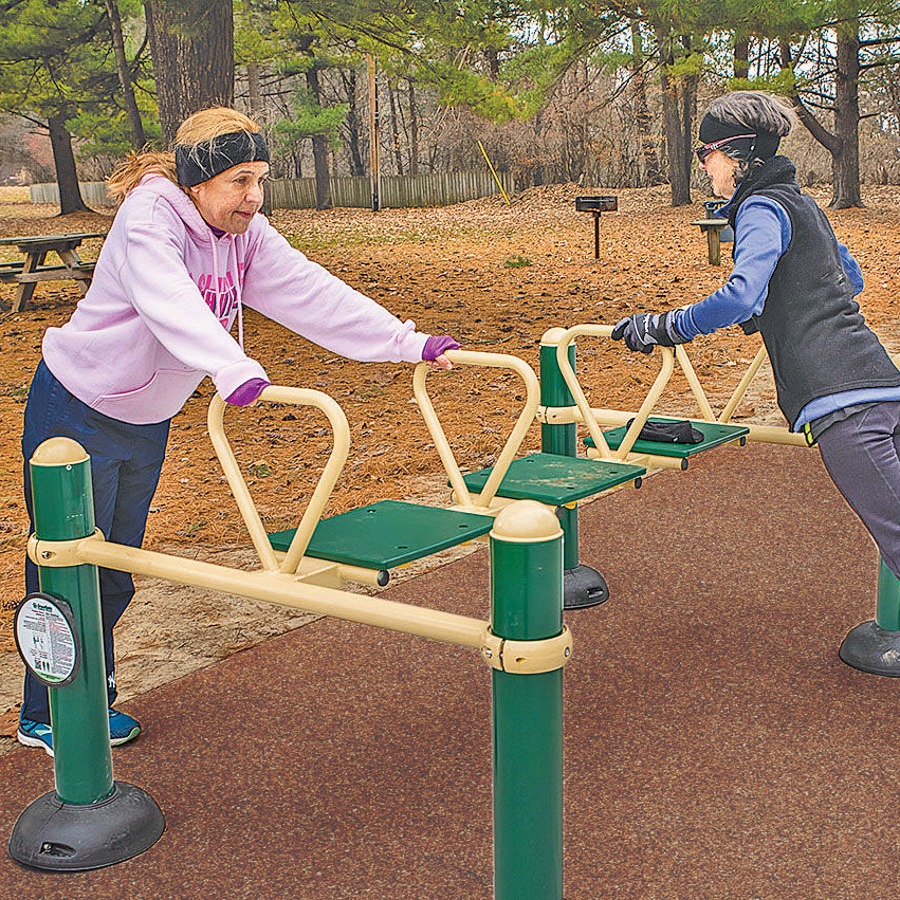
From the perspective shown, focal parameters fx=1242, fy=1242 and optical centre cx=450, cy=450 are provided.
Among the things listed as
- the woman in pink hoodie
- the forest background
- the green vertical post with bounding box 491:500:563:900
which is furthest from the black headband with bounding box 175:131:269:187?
the forest background

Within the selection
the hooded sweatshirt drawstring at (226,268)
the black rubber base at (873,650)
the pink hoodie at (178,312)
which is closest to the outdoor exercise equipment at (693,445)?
the black rubber base at (873,650)

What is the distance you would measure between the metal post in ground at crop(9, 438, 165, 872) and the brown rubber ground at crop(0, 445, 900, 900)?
0.06m

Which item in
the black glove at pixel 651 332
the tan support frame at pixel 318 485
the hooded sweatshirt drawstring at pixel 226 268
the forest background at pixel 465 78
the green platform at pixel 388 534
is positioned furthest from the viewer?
the forest background at pixel 465 78

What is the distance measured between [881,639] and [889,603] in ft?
0.38

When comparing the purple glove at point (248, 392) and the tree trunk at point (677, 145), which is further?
the tree trunk at point (677, 145)

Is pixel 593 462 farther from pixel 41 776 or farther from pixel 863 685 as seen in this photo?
pixel 41 776

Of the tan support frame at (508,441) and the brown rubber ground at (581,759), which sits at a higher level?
the tan support frame at (508,441)

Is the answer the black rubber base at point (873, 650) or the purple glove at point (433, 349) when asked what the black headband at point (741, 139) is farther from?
the black rubber base at point (873, 650)

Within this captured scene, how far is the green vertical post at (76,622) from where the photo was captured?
2.68 meters

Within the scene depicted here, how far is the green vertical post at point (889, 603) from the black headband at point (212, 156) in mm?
2266

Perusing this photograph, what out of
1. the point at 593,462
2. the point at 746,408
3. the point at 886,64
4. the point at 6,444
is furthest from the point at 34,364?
the point at 886,64

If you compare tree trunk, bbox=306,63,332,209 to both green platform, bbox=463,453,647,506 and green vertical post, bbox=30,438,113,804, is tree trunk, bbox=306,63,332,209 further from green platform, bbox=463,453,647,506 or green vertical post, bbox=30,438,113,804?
green vertical post, bbox=30,438,113,804

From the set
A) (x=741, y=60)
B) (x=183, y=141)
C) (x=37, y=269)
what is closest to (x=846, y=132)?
(x=741, y=60)

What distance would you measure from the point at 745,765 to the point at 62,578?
5.75 feet
